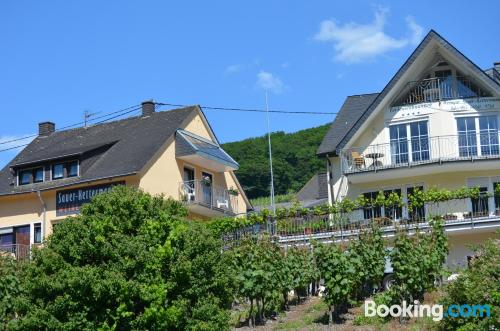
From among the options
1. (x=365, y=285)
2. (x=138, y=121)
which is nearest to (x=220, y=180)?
Result: (x=138, y=121)

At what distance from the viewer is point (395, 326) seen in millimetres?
18125

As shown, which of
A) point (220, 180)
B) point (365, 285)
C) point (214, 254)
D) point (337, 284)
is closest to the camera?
point (214, 254)

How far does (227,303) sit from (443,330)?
475 cm

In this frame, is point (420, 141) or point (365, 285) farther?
point (420, 141)

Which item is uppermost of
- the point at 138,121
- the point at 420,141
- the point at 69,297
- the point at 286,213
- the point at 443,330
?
the point at 138,121

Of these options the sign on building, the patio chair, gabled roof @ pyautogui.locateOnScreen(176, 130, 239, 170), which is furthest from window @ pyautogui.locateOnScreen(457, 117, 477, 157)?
the sign on building

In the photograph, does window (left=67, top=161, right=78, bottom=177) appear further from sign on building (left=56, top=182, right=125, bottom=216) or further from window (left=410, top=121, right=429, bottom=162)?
window (left=410, top=121, right=429, bottom=162)

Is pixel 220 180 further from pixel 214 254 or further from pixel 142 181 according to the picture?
pixel 214 254

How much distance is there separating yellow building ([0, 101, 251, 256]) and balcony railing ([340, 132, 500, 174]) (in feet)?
25.8

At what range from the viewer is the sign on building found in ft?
113

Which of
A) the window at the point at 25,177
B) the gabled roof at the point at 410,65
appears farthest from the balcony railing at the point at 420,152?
the window at the point at 25,177

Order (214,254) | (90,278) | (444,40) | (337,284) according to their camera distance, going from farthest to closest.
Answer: (444,40)
(337,284)
(214,254)
(90,278)

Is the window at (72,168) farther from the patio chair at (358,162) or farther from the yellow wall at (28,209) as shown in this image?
the patio chair at (358,162)

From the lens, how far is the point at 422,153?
100 feet
